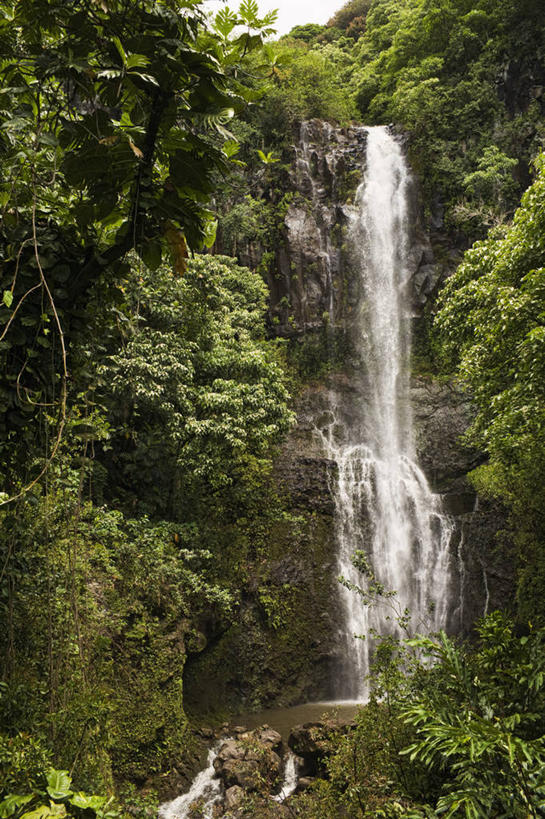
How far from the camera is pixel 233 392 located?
9156 millimetres

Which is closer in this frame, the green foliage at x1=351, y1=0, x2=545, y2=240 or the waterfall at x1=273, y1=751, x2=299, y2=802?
the waterfall at x1=273, y1=751, x2=299, y2=802

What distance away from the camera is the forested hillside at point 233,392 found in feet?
6.54

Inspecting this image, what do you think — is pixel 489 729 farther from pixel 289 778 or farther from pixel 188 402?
pixel 188 402

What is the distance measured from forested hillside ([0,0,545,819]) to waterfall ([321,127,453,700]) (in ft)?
1.46

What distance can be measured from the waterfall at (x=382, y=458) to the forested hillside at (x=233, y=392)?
0.44 meters

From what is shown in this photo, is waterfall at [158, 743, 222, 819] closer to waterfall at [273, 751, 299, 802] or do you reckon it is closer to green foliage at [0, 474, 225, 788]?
green foliage at [0, 474, 225, 788]

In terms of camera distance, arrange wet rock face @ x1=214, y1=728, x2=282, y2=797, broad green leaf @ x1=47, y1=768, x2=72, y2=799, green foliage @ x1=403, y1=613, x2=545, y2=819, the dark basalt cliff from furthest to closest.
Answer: the dark basalt cliff, wet rock face @ x1=214, y1=728, x2=282, y2=797, green foliage @ x1=403, y1=613, x2=545, y2=819, broad green leaf @ x1=47, y1=768, x2=72, y2=799

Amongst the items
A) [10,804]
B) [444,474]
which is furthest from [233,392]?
[10,804]

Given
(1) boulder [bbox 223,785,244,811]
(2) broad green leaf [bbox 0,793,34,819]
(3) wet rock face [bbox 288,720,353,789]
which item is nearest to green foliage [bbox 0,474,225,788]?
(2) broad green leaf [bbox 0,793,34,819]

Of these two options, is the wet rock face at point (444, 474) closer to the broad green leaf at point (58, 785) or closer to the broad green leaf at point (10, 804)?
the broad green leaf at point (58, 785)

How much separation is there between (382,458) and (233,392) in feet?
20.1

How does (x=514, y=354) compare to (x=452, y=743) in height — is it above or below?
above

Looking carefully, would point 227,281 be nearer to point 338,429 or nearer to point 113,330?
point 338,429

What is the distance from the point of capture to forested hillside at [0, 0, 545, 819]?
6.54ft
